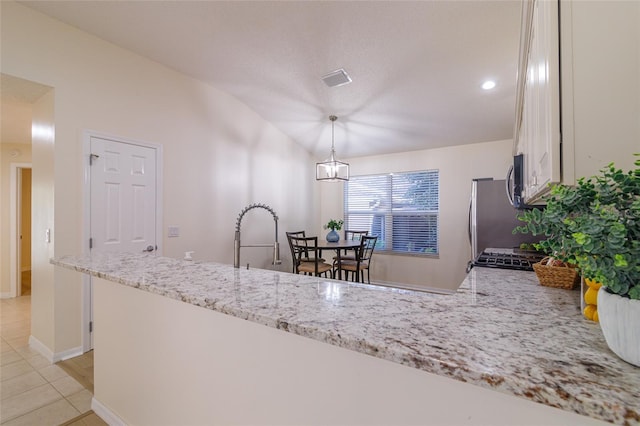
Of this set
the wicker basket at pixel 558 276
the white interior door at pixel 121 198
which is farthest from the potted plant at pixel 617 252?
the white interior door at pixel 121 198

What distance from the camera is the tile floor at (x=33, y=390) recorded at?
1.85 meters

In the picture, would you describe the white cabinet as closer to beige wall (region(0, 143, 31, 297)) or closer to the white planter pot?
the white planter pot

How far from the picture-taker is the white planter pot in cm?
47

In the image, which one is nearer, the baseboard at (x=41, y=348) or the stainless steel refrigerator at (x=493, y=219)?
the baseboard at (x=41, y=348)

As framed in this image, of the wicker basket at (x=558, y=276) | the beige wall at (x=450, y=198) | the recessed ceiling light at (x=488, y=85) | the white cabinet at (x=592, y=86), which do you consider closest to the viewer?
the white cabinet at (x=592, y=86)

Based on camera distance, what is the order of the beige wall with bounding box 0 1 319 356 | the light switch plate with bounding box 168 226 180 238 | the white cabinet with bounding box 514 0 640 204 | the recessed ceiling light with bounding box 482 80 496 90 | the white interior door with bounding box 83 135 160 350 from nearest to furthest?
the white cabinet with bounding box 514 0 640 204
the beige wall with bounding box 0 1 319 356
the white interior door with bounding box 83 135 160 350
the recessed ceiling light with bounding box 482 80 496 90
the light switch plate with bounding box 168 226 180 238

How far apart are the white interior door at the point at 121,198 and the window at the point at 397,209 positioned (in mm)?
3470

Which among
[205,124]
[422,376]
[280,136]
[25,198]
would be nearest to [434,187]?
[280,136]

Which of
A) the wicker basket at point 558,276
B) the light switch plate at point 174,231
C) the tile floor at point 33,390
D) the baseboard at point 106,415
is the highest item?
the light switch plate at point 174,231

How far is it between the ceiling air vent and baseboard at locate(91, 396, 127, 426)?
3.20 meters

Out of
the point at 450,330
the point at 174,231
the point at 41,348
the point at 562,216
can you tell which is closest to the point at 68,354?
the point at 41,348

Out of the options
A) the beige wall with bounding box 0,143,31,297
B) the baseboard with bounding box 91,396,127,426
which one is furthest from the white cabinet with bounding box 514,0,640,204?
the beige wall with bounding box 0,143,31,297

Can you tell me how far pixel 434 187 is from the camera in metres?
4.80

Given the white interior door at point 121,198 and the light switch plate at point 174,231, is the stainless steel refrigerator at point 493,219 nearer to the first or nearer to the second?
the light switch plate at point 174,231
